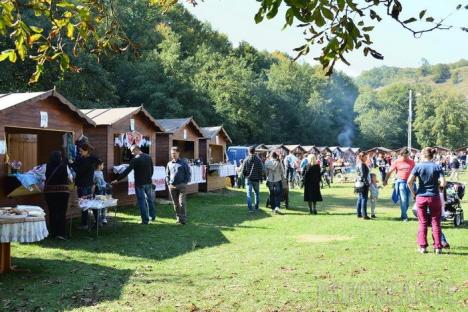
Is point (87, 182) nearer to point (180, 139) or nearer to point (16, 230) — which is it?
point (16, 230)

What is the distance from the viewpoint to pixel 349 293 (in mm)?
6004

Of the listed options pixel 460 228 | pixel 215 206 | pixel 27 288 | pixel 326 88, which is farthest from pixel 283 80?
pixel 27 288

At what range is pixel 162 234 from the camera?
10.7 meters

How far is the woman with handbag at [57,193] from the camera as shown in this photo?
10.1 metres

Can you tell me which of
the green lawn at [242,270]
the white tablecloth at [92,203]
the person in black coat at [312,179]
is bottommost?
the green lawn at [242,270]

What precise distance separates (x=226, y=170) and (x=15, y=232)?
1643 centimetres

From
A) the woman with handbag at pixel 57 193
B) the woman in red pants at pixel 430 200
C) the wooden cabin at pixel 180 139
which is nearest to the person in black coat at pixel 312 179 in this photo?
the woman in red pants at pixel 430 200

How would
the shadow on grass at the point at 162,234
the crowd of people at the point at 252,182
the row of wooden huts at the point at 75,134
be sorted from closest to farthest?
the crowd of people at the point at 252,182 < the shadow on grass at the point at 162,234 < the row of wooden huts at the point at 75,134

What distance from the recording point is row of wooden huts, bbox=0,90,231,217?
11.1m

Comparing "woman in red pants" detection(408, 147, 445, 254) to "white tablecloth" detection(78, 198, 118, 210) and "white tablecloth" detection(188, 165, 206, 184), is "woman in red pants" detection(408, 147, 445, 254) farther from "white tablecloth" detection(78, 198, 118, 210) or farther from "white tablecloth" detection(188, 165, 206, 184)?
"white tablecloth" detection(188, 165, 206, 184)

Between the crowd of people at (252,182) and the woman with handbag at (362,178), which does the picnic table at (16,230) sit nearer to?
the crowd of people at (252,182)

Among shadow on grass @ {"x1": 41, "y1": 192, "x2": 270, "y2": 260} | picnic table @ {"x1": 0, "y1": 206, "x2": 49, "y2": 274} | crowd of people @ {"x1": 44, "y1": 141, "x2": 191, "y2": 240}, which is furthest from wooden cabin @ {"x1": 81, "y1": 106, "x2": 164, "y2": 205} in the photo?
picnic table @ {"x1": 0, "y1": 206, "x2": 49, "y2": 274}

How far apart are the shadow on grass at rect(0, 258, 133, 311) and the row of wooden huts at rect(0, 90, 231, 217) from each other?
392 centimetres

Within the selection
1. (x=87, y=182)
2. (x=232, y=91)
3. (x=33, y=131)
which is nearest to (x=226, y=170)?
(x=33, y=131)
